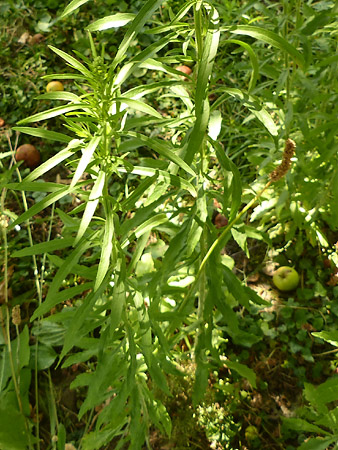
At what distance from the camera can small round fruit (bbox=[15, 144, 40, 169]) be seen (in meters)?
3.09

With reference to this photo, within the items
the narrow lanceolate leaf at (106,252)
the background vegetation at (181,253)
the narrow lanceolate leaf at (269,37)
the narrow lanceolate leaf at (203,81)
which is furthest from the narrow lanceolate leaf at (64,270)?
the narrow lanceolate leaf at (269,37)

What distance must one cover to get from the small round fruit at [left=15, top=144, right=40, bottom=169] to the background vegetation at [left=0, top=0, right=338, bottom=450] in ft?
0.30

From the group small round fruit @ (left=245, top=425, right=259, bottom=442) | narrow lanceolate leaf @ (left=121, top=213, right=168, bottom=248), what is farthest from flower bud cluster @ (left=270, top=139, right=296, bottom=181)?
small round fruit @ (left=245, top=425, right=259, bottom=442)

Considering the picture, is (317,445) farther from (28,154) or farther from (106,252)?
(28,154)

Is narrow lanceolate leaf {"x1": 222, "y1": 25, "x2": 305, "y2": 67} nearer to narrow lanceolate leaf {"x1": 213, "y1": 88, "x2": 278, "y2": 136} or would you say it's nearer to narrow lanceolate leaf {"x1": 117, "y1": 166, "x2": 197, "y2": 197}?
narrow lanceolate leaf {"x1": 213, "y1": 88, "x2": 278, "y2": 136}

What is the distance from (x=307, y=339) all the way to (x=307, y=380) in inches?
8.0

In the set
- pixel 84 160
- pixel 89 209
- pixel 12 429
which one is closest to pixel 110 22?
pixel 84 160

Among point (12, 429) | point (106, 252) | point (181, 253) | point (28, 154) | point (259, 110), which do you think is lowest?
point (12, 429)

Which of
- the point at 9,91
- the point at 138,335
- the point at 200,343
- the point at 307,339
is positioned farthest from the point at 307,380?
the point at 9,91

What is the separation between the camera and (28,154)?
3.09 metres

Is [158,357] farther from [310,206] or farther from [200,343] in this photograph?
[310,206]

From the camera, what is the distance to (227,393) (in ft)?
7.52

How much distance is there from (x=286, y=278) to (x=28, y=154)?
6.00 ft

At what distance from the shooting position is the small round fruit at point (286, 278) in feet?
8.27
